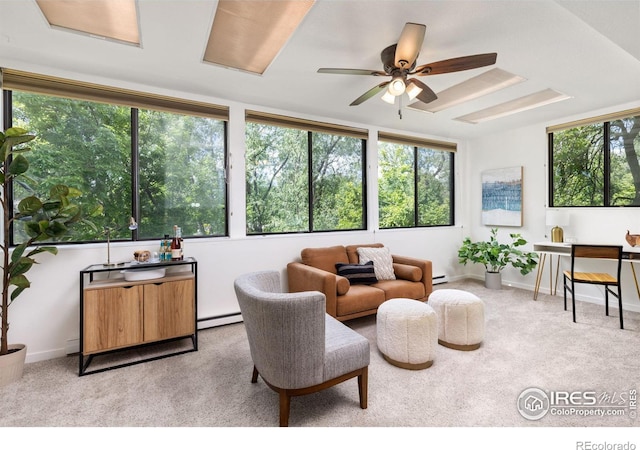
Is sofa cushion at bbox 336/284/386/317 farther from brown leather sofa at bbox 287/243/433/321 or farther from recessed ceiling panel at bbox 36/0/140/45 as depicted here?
recessed ceiling panel at bbox 36/0/140/45

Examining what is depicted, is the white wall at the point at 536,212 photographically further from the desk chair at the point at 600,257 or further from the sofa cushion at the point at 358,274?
the sofa cushion at the point at 358,274

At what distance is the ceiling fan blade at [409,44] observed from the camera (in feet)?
5.76

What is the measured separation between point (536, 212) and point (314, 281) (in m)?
3.74

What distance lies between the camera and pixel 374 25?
6.51ft

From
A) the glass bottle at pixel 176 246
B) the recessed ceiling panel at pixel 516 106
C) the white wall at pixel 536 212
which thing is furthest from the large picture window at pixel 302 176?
the white wall at pixel 536 212

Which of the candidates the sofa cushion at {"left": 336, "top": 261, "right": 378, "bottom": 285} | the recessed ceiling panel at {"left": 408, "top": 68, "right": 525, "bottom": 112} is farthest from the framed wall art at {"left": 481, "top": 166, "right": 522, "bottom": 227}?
the sofa cushion at {"left": 336, "top": 261, "right": 378, "bottom": 285}

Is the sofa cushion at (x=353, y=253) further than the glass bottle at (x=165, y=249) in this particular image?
Yes

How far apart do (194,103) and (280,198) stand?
1439 millimetres

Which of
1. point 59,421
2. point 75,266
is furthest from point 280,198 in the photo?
point 59,421

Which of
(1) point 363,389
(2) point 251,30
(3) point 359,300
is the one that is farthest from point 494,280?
(2) point 251,30

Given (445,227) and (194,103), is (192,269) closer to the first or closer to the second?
(194,103)

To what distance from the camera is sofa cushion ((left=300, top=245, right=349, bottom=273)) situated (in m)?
3.53

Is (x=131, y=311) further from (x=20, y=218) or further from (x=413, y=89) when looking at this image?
(x=413, y=89)

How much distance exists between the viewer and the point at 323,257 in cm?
358
